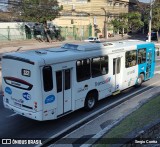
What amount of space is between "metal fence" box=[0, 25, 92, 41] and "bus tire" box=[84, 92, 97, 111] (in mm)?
36428

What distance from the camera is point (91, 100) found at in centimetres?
1195

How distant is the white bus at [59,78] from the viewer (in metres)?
9.31

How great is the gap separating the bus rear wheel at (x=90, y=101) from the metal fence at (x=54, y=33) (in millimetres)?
36437

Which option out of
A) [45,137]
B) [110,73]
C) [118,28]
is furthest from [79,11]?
[45,137]

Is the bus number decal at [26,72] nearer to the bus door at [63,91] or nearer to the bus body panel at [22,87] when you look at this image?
the bus body panel at [22,87]

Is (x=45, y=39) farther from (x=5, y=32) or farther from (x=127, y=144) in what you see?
(x=127, y=144)

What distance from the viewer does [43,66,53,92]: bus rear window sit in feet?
30.7

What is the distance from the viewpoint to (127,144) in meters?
6.00

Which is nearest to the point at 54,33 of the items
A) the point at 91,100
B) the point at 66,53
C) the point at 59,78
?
the point at 91,100

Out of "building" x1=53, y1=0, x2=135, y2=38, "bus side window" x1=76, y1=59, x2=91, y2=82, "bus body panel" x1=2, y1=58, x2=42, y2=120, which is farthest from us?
"building" x1=53, y1=0, x2=135, y2=38

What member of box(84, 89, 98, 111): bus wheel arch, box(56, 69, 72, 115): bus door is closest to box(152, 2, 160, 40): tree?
box(84, 89, 98, 111): bus wheel arch

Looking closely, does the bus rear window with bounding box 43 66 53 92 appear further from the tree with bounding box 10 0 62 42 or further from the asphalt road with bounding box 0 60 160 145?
the tree with bounding box 10 0 62 42

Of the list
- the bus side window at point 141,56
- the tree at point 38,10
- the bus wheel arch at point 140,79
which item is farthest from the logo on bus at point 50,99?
the tree at point 38,10

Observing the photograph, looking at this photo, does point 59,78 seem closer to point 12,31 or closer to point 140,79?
point 140,79
